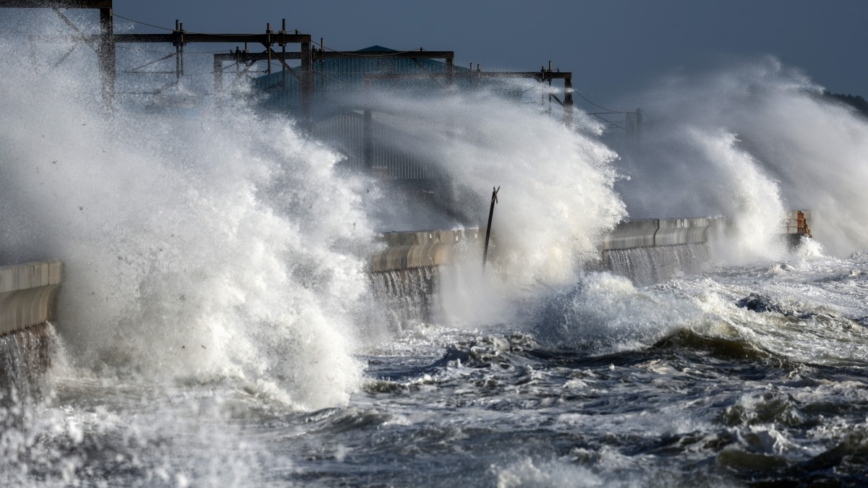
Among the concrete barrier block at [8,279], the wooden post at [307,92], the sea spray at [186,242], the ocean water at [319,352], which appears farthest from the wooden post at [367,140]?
the concrete barrier block at [8,279]

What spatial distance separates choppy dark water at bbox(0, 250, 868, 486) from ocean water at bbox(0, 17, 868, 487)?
3 cm

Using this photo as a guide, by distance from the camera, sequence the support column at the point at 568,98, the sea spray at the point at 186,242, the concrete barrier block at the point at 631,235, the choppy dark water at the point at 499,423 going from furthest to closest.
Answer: the support column at the point at 568,98 → the concrete barrier block at the point at 631,235 → the sea spray at the point at 186,242 → the choppy dark water at the point at 499,423

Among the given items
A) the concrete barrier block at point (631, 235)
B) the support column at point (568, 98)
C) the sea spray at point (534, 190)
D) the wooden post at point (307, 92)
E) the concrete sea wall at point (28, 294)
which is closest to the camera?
the concrete sea wall at point (28, 294)

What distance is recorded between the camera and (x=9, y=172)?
444 inches

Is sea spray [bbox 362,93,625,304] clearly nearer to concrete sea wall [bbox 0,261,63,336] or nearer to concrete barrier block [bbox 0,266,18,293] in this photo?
concrete sea wall [bbox 0,261,63,336]

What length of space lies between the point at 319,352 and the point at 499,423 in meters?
2.18

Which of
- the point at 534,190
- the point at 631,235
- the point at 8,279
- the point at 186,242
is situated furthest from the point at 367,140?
the point at 8,279

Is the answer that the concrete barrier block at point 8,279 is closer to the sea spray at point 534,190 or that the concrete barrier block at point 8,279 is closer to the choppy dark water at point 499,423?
the choppy dark water at point 499,423

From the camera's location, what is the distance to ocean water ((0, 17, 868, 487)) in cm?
692

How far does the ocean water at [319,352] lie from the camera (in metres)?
6.92

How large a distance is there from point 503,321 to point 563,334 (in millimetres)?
2804

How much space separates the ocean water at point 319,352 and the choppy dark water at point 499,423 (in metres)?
0.03

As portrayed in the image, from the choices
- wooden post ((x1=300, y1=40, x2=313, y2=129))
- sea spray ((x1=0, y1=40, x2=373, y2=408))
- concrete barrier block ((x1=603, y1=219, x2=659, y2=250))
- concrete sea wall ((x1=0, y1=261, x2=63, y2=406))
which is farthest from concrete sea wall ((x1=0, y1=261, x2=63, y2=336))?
wooden post ((x1=300, y1=40, x2=313, y2=129))

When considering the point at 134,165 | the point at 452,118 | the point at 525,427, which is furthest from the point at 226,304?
the point at 452,118
